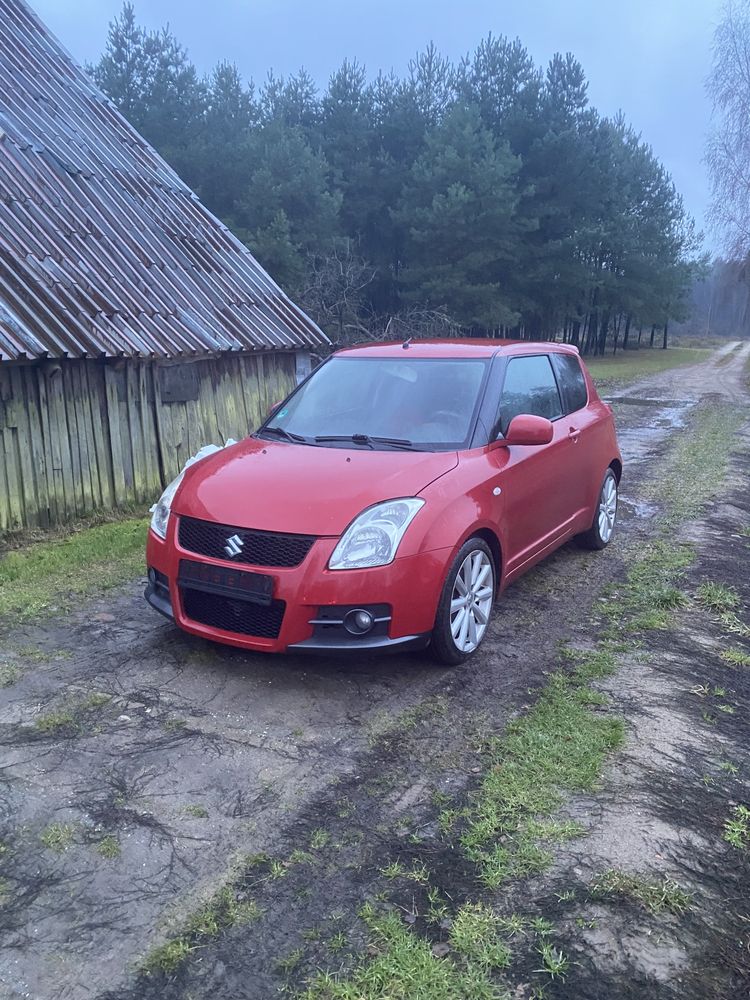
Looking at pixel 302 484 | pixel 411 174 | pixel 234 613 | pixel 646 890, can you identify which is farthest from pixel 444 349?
pixel 411 174

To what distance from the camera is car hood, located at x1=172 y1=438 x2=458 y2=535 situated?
4.12m

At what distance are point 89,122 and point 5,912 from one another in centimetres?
1087

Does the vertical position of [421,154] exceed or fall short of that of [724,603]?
it exceeds it

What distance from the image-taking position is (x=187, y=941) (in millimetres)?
2502

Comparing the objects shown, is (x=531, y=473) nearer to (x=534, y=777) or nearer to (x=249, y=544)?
(x=249, y=544)

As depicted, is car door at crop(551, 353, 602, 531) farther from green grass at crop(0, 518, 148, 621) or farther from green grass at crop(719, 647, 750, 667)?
green grass at crop(0, 518, 148, 621)

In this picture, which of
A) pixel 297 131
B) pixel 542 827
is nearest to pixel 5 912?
pixel 542 827

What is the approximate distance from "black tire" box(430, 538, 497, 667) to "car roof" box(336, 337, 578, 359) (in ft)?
5.04

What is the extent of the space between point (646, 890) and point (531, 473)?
9.86 feet

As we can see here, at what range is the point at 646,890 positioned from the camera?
2709 millimetres

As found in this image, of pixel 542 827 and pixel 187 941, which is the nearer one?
pixel 187 941

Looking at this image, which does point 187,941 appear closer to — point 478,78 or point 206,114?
point 206,114

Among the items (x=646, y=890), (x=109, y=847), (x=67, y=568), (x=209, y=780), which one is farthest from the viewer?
(x=67, y=568)

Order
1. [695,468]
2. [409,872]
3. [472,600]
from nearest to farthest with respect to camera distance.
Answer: [409,872]
[472,600]
[695,468]
